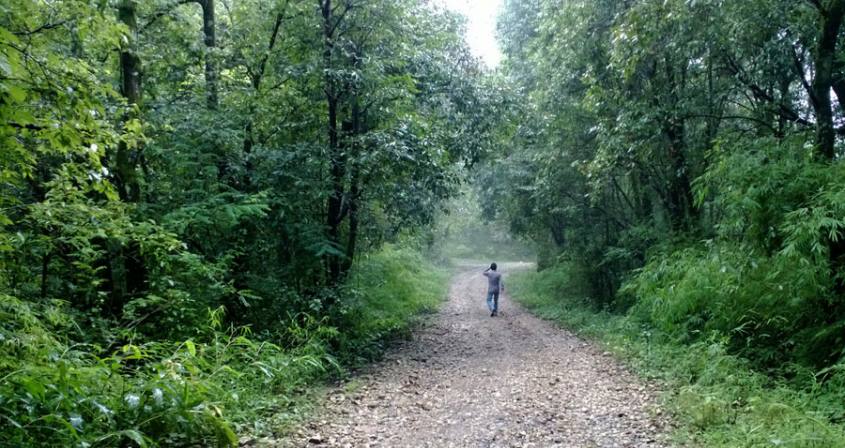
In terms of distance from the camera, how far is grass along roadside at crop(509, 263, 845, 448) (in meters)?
5.20

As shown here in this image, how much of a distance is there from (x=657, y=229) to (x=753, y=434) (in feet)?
31.7

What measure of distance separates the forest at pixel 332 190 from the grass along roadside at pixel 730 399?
45 millimetres

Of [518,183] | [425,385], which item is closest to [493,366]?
[425,385]

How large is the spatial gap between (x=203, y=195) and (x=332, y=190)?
2.39 metres

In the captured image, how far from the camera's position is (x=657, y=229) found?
14.2 metres

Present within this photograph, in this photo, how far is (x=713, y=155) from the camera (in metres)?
10.0

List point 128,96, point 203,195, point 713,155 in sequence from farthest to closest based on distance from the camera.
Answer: point 713,155
point 203,195
point 128,96

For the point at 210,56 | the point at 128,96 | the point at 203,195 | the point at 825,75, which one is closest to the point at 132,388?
the point at 203,195

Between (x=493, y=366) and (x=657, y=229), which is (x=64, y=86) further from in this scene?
(x=657, y=229)

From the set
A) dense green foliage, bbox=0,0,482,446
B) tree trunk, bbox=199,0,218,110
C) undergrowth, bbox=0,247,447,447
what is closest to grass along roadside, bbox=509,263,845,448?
undergrowth, bbox=0,247,447,447

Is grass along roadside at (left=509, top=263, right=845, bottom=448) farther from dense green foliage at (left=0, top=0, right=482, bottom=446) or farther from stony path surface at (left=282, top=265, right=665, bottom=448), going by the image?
dense green foliage at (left=0, top=0, right=482, bottom=446)

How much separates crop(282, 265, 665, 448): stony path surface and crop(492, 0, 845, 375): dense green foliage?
2.20 meters

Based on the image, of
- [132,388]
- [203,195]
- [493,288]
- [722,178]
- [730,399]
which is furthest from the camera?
[493,288]

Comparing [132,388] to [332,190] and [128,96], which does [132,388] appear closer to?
[128,96]
